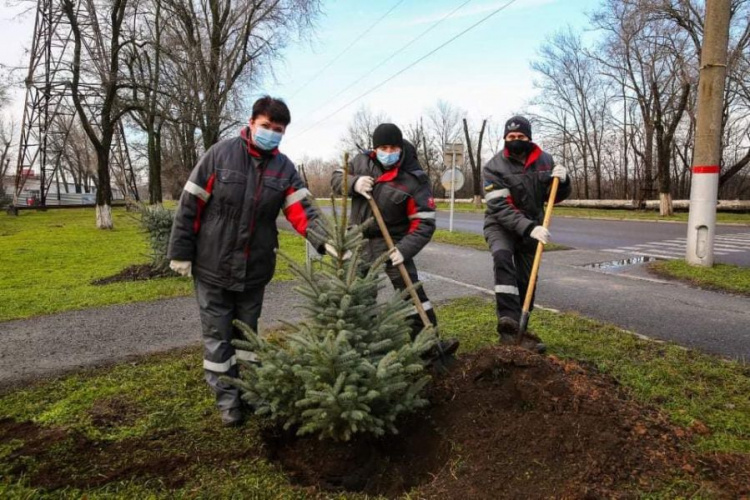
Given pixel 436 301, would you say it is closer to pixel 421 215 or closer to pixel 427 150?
pixel 421 215

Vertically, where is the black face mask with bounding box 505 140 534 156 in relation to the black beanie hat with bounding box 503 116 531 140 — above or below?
below

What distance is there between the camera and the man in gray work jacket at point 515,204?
4207 millimetres

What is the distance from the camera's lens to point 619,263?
941cm

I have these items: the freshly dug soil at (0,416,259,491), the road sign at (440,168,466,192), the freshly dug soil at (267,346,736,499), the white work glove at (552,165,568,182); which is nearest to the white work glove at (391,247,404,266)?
the freshly dug soil at (267,346,736,499)

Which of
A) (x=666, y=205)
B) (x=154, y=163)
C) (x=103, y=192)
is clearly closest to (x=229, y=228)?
(x=103, y=192)

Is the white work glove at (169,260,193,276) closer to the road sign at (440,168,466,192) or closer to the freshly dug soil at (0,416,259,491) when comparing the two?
the freshly dug soil at (0,416,259,491)

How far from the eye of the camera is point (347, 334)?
252 cm

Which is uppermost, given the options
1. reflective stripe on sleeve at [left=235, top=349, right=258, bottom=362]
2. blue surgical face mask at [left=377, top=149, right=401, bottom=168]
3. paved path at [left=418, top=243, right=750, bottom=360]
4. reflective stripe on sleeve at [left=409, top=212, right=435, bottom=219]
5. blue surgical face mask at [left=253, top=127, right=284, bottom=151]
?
blue surgical face mask at [left=253, top=127, right=284, bottom=151]

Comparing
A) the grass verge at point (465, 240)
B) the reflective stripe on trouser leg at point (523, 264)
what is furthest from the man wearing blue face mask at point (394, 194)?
the grass verge at point (465, 240)

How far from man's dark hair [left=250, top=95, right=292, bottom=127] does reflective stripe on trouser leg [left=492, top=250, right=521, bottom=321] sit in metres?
2.13

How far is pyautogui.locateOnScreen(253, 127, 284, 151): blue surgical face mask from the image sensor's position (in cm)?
317

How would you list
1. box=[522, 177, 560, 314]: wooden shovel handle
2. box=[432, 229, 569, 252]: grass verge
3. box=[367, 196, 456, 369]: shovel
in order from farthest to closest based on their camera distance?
box=[432, 229, 569, 252]: grass verge < box=[522, 177, 560, 314]: wooden shovel handle < box=[367, 196, 456, 369]: shovel

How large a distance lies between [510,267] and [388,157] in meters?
1.49

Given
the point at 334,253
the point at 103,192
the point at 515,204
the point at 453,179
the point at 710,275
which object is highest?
the point at 453,179
